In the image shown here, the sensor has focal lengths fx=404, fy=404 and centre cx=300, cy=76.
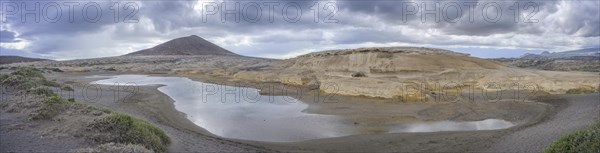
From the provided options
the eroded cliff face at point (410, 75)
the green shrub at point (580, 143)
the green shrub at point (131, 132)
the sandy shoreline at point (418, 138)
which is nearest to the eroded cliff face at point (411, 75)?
the eroded cliff face at point (410, 75)

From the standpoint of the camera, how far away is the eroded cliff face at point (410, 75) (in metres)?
26.7

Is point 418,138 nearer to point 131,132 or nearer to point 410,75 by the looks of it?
point 131,132

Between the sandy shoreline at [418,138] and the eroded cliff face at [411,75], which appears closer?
the sandy shoreline at [418,138]

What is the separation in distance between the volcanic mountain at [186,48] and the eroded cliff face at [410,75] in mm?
123649

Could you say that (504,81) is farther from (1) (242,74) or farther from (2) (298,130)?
(1) (242,74)

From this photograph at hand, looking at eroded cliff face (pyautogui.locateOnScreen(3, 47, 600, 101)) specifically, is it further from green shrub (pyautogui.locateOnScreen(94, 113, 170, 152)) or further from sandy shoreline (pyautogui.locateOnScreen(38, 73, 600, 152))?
green shrub (pyautogui.locateOnScreen(94, 113, 170, 152))

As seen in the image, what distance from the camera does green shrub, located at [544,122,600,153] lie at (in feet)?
25.2

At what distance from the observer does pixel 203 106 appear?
24781mm

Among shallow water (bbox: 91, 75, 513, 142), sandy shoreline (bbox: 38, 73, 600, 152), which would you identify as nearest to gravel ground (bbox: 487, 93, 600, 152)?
sandy shoreline (bbox: 38, 73, 600, 152)

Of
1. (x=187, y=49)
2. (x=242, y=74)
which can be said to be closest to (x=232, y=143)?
(x=242, y=74)

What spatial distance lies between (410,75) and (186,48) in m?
149

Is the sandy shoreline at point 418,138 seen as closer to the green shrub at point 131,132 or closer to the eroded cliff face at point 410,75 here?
the green shrub at point 131,132

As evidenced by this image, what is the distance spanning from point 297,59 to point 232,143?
3847 centimetres

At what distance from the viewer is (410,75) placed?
3450cm
